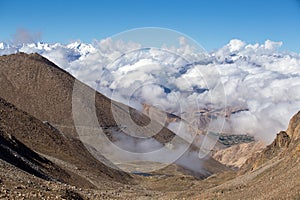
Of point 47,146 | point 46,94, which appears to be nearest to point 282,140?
point 47,146

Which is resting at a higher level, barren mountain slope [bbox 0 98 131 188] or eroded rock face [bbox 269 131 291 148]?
eroded rock face [bbox 269 131 291 148]

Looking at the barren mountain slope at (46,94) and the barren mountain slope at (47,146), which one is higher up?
the barren mountain slope at (46,94)

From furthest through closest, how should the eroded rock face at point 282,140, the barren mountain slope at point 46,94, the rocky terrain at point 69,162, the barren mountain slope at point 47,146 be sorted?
the barren mountain slope at point 46,94 → the eroded rock face at point 282,140 → the barren mountain slope at point 47,146 → the rocky terrain at point 69,162

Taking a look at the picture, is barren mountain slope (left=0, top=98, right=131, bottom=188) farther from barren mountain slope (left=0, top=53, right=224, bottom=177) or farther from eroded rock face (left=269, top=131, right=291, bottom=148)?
barren mountain slope (left=0, top=53, right=224, bottom=177)

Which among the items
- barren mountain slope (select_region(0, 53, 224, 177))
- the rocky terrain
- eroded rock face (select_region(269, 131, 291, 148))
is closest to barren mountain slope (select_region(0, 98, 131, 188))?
the rocky terrain

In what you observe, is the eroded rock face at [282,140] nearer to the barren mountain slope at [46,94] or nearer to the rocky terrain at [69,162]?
the rocky terrain at [69,162]

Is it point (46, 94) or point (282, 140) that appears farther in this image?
point (46, 94)

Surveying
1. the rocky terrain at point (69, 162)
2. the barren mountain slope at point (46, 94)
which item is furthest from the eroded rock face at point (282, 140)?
the barren mountain slope at point (46, 94)

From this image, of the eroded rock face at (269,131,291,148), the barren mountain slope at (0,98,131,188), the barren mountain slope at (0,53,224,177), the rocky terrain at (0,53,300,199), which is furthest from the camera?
the barren mountain slope at (0,53,224,177)

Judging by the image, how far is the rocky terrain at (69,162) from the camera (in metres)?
40.0

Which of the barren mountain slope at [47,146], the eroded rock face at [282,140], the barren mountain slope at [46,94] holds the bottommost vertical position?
the barren mountain slope at [47,146]

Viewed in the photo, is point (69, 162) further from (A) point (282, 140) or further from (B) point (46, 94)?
(B) point (46, 94)

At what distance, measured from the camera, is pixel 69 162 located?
85938 millimetres

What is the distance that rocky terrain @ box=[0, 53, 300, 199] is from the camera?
131 feet
